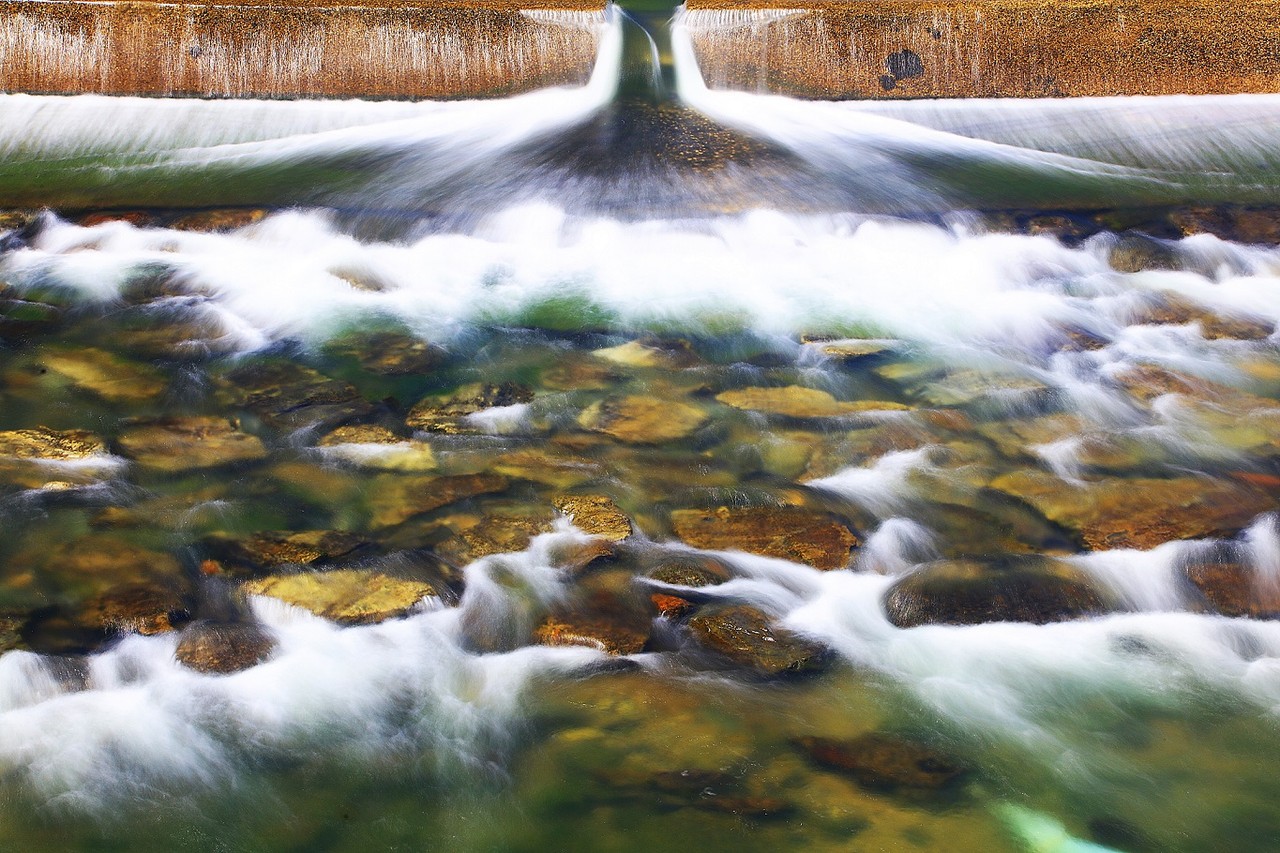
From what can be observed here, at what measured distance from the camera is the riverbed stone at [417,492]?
4613 millimetres

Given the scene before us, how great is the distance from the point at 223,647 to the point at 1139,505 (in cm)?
372

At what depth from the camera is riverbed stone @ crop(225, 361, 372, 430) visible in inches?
216

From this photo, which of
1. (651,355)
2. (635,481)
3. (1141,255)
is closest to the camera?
(635,481)

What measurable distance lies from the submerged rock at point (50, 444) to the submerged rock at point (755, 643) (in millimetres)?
2978

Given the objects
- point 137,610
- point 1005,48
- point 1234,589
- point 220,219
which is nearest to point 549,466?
point 137,610

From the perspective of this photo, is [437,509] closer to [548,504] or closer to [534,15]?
[548,504]

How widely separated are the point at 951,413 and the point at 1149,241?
3378mm

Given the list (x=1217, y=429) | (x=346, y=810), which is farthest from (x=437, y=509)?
(x=1217, y=429)

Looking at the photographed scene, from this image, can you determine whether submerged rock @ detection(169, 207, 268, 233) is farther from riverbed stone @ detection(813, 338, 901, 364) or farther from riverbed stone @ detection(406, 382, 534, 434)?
riverbed stone @ detection(813, 338, 901, 364)

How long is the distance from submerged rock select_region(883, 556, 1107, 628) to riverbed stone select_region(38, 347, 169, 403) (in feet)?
12.8

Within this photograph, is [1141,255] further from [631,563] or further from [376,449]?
[376,449]

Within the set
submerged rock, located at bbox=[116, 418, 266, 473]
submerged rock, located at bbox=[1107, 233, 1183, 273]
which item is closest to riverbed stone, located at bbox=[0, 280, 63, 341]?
submerged rock, located at bbox=[116, 418, 266, 473]

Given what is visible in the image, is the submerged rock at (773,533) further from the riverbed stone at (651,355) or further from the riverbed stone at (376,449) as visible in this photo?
the riverbed stone at (651,355)

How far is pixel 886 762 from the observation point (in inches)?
133
